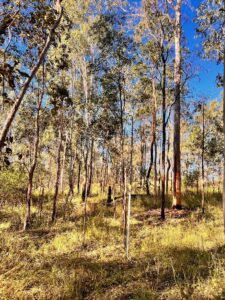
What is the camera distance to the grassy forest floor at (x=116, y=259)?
5.39 metres

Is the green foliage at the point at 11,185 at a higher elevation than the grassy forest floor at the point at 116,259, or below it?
higher

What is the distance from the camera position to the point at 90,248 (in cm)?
916

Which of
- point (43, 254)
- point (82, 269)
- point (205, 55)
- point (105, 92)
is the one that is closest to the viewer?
point (82, 269)

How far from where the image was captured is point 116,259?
770 cm

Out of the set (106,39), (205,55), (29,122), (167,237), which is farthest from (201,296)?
(29,122)

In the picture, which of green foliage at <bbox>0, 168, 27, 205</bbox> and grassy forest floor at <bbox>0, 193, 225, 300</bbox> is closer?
grassy forest floor at <bbox>0, 193, 225, 300</bbox>

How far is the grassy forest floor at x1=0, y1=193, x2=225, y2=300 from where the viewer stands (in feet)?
17.7

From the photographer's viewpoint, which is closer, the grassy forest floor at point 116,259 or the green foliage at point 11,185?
the grassy forest floor at point 116,259

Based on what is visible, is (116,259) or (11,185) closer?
(116,259)

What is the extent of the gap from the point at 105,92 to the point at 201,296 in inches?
443

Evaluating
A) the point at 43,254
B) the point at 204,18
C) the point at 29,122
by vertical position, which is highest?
the point at 204,18

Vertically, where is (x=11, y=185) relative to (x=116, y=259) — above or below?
above

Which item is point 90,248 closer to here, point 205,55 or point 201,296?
point 201,296

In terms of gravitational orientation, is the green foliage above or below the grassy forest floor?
above
